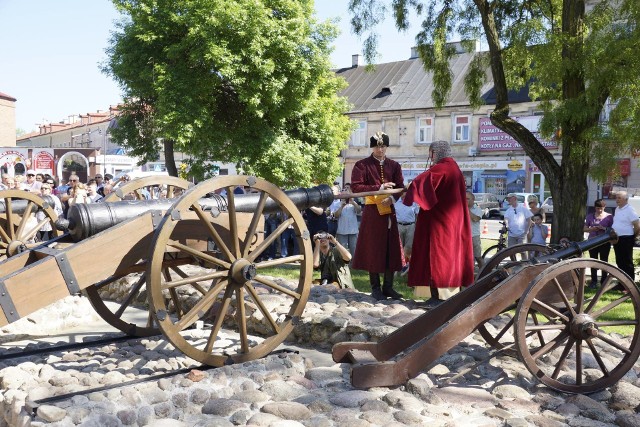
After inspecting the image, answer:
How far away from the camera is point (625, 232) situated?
11.0 m

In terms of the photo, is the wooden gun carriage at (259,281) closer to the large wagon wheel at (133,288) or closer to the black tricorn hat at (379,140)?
the large wagon wheel at (133,288)

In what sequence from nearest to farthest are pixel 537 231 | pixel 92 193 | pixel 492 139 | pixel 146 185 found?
pixel 146 185, pixel 537 231, pixel 92 193, pixel 492 139

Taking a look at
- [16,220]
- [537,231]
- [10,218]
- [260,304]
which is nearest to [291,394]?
[260,304]

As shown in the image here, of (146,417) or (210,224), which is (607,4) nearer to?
(210,224)

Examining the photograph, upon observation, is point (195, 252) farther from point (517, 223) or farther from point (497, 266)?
point (517, 223)

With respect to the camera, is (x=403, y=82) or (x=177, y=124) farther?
(x=403, y=82)

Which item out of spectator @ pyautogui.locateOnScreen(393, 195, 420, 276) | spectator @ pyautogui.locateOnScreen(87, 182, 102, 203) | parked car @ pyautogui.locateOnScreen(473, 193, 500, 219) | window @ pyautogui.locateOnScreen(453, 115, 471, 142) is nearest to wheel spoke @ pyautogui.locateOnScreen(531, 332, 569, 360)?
spectator @ pyautogui.locateOnScreen(393, 195, 420, 276)

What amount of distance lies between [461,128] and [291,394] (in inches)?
1327

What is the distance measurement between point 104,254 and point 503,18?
968 centimetres

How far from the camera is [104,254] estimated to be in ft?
15.6

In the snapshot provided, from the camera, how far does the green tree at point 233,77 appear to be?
2266 centimetres

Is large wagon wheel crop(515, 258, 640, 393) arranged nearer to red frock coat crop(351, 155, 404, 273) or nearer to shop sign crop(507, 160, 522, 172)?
red frock coat crop(351, 155, 404, 273)

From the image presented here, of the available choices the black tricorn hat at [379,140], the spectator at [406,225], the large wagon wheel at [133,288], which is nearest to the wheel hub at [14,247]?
the large wagon wheel at [133,288]

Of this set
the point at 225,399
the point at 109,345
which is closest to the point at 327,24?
the point at 109,345
